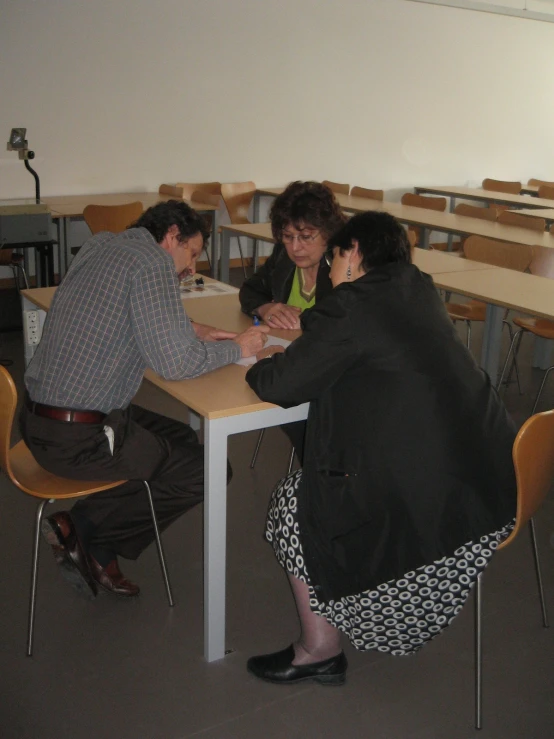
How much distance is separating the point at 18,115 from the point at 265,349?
431 centimetres

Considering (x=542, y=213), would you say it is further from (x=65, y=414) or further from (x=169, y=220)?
(x=65, y=414)

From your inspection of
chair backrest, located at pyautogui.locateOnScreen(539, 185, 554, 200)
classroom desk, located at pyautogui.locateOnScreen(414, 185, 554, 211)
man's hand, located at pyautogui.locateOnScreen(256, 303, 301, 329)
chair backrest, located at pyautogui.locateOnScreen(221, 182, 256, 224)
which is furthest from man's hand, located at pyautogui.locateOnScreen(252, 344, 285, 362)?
chair backrest, located at pyautogui.locateOnScreen(539, 185, 554, 200)

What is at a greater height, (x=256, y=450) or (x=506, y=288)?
(x=506, y=288)

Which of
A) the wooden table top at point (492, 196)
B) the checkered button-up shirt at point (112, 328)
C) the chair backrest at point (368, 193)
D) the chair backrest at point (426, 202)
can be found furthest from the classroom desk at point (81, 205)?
the checkered button-up shirt at point (112, 328)

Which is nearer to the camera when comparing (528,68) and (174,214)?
(174,214)

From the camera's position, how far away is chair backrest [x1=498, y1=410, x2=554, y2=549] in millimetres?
1663

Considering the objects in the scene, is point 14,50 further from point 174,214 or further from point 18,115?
point 174,214

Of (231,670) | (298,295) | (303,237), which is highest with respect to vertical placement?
(303,237)

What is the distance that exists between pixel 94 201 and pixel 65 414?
4151 millimetres

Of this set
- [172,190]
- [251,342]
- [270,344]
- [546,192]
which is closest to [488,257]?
[270,344]

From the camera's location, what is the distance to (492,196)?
23.0 ft

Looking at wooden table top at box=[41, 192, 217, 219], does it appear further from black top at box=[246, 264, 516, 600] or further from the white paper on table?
black top at box=[246, 264, 516, 600]

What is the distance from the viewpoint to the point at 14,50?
5.55 metres

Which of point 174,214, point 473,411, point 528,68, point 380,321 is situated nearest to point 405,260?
point 380,321
